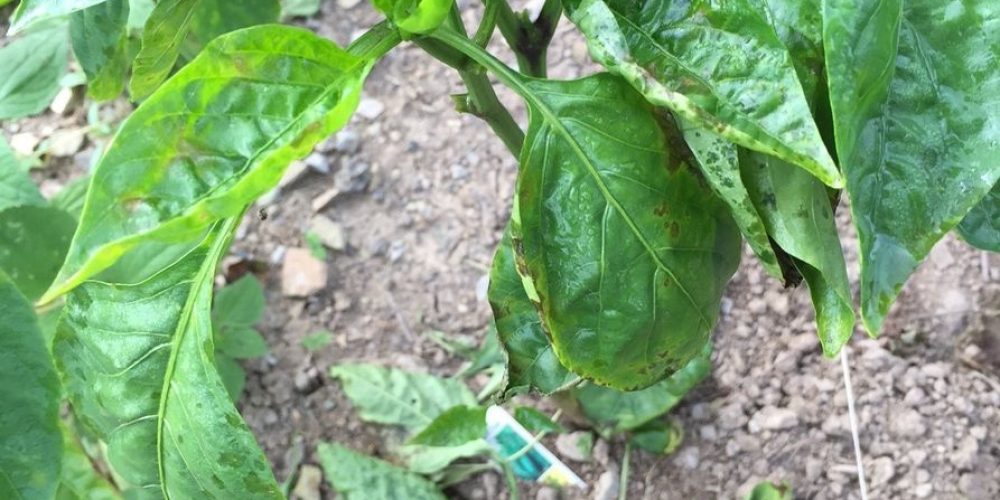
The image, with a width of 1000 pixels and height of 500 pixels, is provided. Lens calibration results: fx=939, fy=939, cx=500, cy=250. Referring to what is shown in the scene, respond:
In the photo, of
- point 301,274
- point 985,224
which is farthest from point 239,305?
point 985,224

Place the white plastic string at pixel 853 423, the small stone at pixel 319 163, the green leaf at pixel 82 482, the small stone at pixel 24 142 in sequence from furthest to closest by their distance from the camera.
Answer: the small stone at pixel 24 142
the small stone at pixel 319 163
the white plastic string at pixel 853 423
the green leaf at pixel 82 482

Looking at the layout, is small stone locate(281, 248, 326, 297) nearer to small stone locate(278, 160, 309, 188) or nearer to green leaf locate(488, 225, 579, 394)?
small stone locate(278, 160, 309, 188)

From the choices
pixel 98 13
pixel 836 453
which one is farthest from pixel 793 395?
pixel 98 13

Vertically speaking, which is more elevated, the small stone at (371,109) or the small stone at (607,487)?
the small stone at (371,109)

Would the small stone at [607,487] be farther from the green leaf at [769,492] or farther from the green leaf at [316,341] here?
the green leaf at [316,341]

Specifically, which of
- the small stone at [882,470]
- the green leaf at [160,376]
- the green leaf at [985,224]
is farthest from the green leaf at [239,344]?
the green leaf at [985,224]

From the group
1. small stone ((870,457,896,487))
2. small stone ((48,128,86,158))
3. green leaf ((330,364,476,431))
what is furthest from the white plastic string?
small stone ((48,128,86,158))

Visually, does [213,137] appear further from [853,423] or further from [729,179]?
[853,423]
